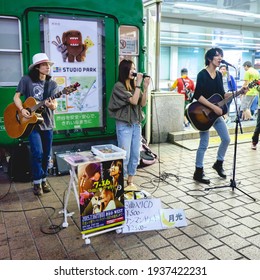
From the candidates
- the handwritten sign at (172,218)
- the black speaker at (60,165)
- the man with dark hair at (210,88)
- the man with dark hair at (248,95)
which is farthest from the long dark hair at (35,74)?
the man with dark hair at (248,95)

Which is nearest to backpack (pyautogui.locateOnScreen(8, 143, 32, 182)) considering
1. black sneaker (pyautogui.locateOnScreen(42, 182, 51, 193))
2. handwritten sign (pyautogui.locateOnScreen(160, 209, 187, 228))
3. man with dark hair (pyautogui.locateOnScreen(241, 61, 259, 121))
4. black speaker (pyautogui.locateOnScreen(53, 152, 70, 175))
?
black speaker (pyautogui.locateOnScreen(53, 152, 70, 175))

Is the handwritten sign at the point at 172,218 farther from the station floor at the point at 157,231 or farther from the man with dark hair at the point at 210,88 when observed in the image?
the man with dark hair at the point at 210,88

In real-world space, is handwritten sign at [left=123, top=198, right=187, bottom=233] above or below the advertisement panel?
below

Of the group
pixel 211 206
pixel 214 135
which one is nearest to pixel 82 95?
pixel 211 206

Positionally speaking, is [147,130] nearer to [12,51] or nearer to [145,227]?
[12,51]

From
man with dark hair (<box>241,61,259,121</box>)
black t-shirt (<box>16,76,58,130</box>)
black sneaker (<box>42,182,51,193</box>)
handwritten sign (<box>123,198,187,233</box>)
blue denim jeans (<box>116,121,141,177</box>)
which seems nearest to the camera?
handwritten sign (<box>123,198,187,233</box>)

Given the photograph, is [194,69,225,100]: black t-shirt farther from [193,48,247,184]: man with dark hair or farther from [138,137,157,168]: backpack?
[138,137,157,168]: backpack

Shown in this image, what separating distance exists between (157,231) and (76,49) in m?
3.24

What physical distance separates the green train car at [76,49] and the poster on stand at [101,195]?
2355mm

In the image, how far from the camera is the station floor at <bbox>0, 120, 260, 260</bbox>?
3.10 metres

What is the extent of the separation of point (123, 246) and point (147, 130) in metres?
3.92

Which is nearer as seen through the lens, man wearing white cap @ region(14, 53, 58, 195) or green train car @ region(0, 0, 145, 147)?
man wearing white cap @ region(14, 53, 58, 195)

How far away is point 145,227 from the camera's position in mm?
3510

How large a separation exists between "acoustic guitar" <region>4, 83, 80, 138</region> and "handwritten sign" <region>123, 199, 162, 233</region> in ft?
5.12
